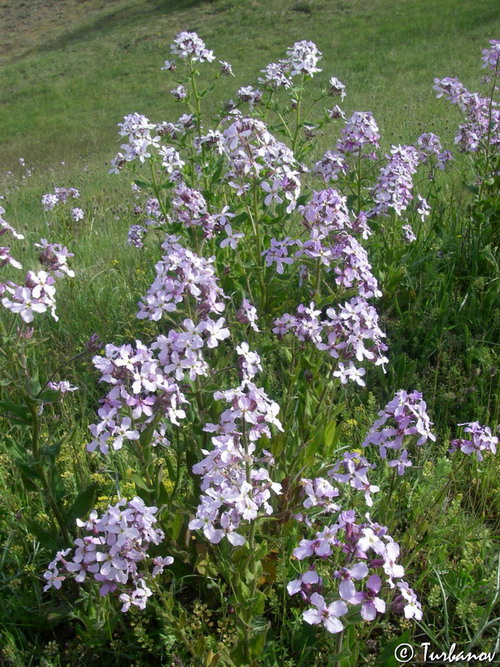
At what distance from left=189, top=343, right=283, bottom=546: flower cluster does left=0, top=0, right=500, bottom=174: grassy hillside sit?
781 centimetres

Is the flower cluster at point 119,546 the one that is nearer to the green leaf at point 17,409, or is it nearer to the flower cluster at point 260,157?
the green leaf at point 17,409

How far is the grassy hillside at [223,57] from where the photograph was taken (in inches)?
706

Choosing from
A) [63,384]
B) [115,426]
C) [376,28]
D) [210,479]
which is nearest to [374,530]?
[210,479]

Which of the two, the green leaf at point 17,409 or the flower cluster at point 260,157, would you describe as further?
the flower cluster at point 260,157

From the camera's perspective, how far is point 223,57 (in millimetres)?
27500

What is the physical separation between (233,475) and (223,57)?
28.9 m

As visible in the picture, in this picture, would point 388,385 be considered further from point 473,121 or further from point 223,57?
point 223,57

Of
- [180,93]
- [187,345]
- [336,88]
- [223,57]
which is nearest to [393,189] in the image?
→ [336,88]

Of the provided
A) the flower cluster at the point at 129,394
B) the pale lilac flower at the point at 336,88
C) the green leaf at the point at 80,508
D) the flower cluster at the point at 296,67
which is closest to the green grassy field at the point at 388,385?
the green leaf at the point at 80,508

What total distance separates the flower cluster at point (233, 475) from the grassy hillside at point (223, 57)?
7.81 metres

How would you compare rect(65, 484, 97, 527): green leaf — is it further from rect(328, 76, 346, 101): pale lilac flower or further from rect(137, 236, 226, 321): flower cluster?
rect(328, 76, 346, 101): pale lilac flower

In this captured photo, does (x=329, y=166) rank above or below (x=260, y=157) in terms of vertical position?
below

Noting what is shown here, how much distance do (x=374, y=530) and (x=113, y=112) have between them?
25549mm

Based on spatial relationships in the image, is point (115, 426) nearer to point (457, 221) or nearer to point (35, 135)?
point (457, 221)
